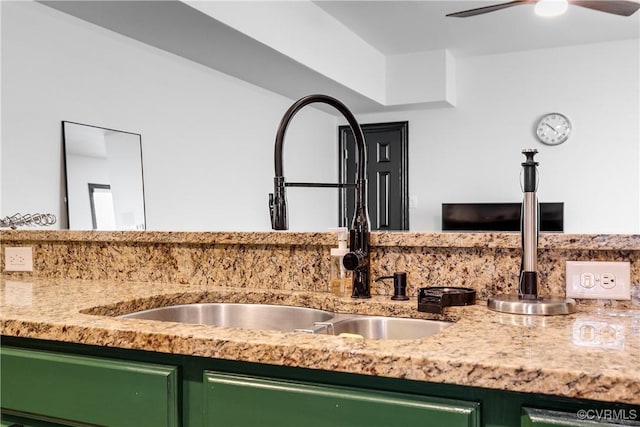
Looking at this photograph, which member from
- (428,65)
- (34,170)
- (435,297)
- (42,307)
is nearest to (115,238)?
(42,307)

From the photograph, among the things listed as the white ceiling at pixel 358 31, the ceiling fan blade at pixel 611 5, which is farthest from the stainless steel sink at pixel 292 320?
the ceiling fan blade at pixel 611 5

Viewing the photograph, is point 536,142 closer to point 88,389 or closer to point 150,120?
point 150,120

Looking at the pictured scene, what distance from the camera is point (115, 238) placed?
168 cm

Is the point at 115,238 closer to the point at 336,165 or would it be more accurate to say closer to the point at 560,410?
the point at 560,410

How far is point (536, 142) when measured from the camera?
5531 mm

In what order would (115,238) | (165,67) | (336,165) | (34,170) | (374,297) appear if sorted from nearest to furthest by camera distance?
(374,297) < (115,238) < (34,170) < (165,67) < (336,165)

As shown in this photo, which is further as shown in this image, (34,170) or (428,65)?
(428,65)

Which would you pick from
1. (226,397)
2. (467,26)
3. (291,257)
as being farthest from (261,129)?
(226,397)

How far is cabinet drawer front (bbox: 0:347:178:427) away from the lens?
0.97 metres

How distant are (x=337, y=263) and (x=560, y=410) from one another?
732mm

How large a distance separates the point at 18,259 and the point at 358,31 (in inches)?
150

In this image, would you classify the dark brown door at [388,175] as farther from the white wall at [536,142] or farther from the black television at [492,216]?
the black television at [492,216]

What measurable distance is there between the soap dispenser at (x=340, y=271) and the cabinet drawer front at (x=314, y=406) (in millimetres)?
507

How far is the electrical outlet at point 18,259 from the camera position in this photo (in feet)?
6.02
